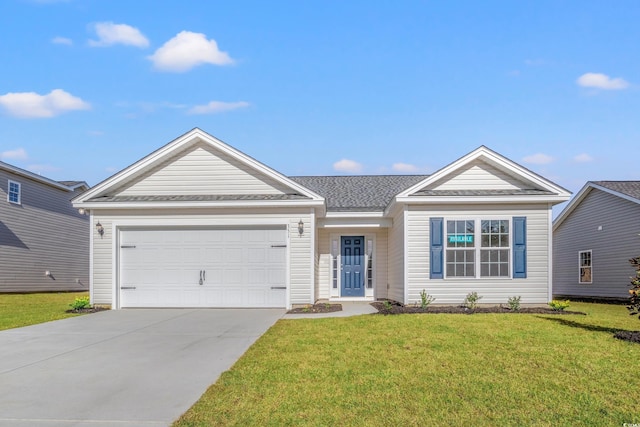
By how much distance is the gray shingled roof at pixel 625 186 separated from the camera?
17719 mm

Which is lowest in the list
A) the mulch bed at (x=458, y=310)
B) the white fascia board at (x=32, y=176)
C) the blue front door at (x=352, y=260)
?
the mulch bed at (x=458, y=310)

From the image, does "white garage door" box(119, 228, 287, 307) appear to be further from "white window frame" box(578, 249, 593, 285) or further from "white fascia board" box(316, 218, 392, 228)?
"white window frame" box(578, 249, 593, 285)

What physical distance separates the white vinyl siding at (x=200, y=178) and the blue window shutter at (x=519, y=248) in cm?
704

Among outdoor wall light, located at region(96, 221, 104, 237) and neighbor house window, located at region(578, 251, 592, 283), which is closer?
outdoor wall light, located at region(96, 221, 104, 237)

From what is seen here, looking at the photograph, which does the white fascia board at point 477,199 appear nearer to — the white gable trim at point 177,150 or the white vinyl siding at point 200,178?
the white gable trim at point 177,150

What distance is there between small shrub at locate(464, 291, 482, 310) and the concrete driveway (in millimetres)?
5547

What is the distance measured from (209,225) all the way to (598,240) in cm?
1590

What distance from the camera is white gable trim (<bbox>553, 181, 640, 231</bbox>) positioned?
17.8 meters

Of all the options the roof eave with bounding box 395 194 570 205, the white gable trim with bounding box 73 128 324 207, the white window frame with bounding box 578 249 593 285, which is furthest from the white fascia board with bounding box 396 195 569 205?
the white window frame with bounding box 578 249 593 285

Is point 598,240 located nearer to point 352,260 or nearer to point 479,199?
point 479,199

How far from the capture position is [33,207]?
73.0 ft

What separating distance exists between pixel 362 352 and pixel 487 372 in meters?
1.90

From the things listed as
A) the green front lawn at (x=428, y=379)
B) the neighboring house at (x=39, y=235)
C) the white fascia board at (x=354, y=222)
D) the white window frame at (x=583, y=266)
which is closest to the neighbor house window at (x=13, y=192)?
the neighboring house at (x=39, y=235)

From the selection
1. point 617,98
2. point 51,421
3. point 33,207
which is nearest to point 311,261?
point 51,421
